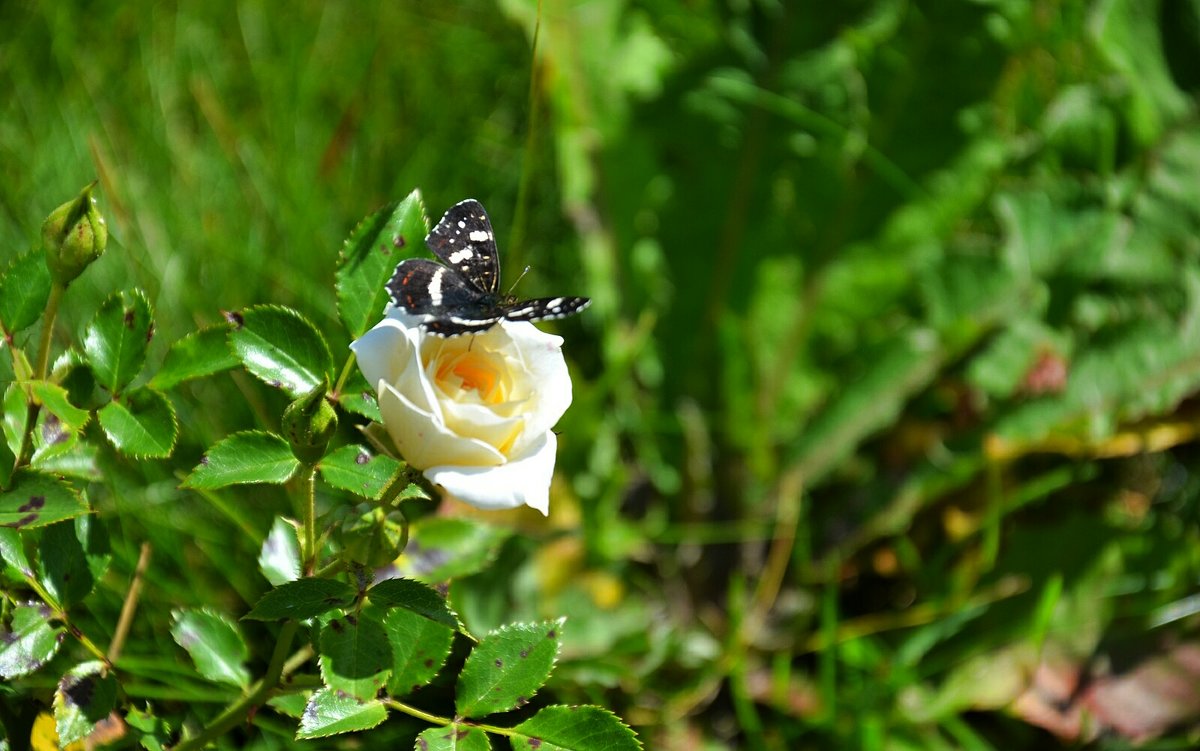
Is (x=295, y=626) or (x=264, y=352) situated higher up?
(x=264, y=352)

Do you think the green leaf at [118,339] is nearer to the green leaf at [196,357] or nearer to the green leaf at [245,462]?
the green leaf at [196,357]

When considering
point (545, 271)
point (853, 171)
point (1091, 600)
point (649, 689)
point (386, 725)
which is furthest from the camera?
point (545, 271)

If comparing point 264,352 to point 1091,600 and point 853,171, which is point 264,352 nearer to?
point 853,171

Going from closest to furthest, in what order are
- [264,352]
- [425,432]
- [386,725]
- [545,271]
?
1. [425,432]
2. [264,352]
3. [386,725]
4. [545,271]

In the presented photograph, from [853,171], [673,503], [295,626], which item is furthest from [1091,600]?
[295,626]

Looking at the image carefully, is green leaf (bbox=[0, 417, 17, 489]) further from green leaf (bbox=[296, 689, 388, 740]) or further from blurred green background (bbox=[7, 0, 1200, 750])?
blurred green background (bbox=[7, 0, 1200, 750])

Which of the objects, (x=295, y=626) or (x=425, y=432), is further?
(x=295, y=626)

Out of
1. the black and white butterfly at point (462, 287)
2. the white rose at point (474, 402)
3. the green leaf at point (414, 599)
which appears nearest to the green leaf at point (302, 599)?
the green leaf at point (414, 599)
